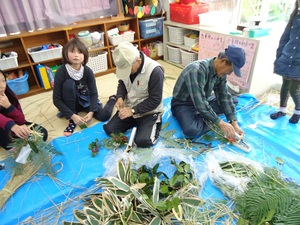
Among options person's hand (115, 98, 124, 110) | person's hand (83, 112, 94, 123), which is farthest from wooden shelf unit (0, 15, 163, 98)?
person's hand (115, 98, 124, 110)

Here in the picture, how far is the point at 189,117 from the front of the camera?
6.24 ft

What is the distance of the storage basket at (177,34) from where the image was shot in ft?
10.4

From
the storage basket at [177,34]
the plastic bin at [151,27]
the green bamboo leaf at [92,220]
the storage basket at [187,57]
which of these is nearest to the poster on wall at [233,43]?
the storage basket at [187,57]

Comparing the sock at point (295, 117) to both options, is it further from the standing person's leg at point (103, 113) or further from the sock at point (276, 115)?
the standing person's leg at point (103, 113)

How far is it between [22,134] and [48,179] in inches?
14.6

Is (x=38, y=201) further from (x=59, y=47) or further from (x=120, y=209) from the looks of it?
(x=59, y=47)

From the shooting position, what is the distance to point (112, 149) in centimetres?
182

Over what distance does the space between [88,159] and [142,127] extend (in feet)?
1.65

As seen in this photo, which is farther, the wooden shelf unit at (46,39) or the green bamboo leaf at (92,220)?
the wooden shelf unit at (46,39)

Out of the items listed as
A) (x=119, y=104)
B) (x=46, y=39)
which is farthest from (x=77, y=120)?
(x=46, y=39)

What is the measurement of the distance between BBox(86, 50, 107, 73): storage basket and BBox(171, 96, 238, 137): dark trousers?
5.07ft

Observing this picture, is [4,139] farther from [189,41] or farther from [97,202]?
[189,41]

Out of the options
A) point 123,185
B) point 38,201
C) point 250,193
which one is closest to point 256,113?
point 250,193

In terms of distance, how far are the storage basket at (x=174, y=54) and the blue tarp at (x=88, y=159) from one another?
143 cm
